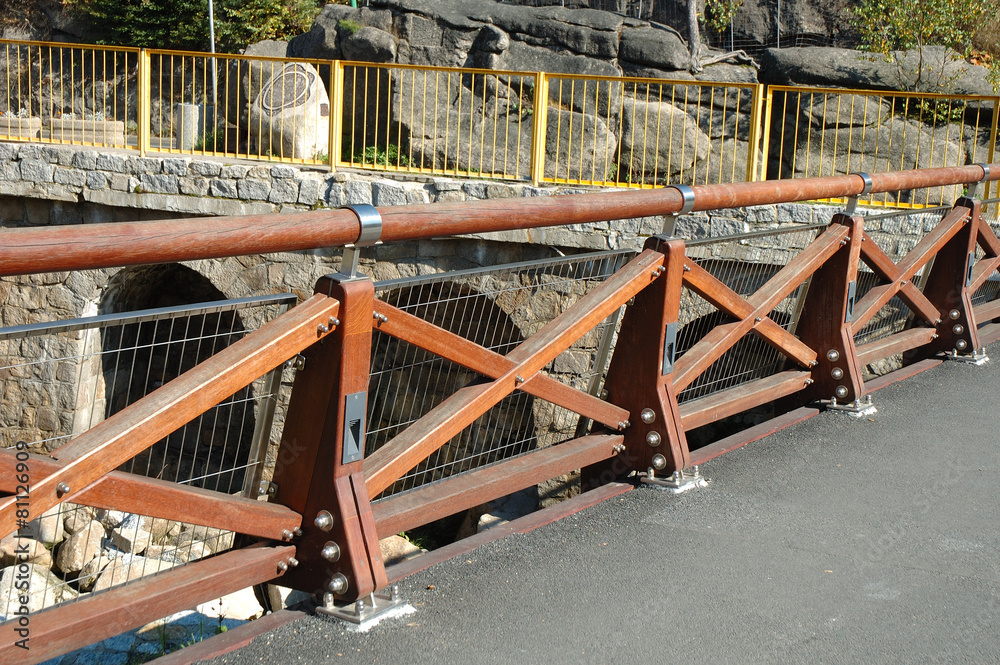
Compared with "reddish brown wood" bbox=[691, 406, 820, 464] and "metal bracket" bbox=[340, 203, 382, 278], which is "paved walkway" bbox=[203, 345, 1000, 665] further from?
"metal bracket" bbox=[340, 203, 382, 278]

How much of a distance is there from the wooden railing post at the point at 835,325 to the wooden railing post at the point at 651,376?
118 cm

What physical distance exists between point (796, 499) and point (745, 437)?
0.55 meters

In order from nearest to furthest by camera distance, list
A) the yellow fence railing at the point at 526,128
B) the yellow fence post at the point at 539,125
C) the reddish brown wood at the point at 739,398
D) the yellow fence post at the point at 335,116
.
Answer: the reddish brown wood at the point at 739,398 < the yellow fence post at the point at 539,125 < the yellow fence post at the point at 335,116 < the yellow fence railing at the point at 526,128

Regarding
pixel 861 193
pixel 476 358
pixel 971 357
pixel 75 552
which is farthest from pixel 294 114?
pixel 476 358

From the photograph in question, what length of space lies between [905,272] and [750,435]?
1.61 m

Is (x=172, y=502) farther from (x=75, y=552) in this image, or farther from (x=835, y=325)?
(x=75, y=552)

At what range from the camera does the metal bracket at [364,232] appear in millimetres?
2016

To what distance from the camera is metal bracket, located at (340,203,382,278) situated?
2016 millimetres

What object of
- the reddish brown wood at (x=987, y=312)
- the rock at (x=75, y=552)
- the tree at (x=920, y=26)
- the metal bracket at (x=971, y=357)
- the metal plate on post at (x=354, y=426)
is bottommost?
the rock at (x=75, y=552)

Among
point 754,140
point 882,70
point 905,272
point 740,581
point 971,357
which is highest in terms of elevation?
point 882,70

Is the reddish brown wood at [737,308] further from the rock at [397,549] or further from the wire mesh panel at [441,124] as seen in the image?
the wire mesh panel at [441,124]

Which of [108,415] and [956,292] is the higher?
[956,292]

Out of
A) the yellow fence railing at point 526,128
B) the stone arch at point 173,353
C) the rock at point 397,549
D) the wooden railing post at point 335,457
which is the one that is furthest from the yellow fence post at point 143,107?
the wooden railing post at point 335,457

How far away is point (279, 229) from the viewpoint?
190 centimetres
